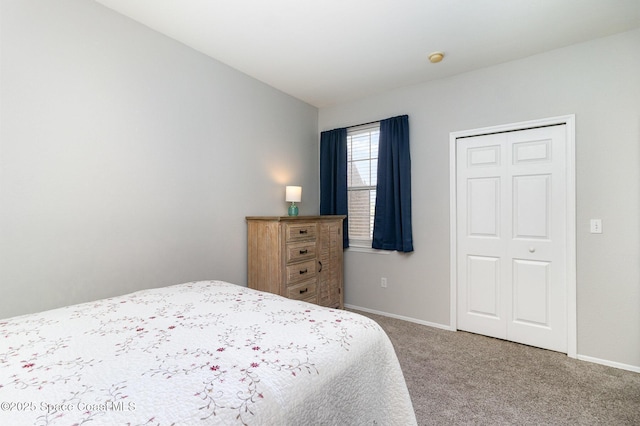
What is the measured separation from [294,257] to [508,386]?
1887 millimetres

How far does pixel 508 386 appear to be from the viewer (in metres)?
2.03

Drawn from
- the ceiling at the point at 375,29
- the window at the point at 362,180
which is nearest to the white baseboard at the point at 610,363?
the window at the point at 362,180

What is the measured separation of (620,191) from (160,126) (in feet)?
11.8

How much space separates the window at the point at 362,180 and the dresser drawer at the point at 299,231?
857mm

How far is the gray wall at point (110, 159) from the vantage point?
5.53ft

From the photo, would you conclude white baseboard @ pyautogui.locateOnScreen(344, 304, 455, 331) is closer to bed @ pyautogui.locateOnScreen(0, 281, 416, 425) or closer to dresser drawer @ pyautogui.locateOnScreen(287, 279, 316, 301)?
dresser drawer @ pyautogui.locateOnScreen(287, 279, 316, 301)

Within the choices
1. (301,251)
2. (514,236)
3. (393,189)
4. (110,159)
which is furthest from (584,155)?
(110,159)

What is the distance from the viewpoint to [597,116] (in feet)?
7.78

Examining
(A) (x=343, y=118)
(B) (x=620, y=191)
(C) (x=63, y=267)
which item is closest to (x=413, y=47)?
(A) (x=343, y=118)

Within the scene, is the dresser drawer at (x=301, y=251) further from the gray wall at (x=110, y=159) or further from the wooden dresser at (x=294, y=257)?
the gray wall at (x=110, y=159)

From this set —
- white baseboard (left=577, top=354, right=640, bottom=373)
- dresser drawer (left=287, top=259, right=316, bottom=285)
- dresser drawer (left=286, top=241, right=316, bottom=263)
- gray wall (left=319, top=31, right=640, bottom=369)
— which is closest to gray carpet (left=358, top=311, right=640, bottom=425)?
white baseboard (left=577, top=354, right=640, bottom=373)

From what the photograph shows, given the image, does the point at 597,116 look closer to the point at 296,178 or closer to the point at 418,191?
the point at 418,191

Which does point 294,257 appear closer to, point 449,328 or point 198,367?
point 449,328

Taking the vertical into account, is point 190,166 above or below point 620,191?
above
